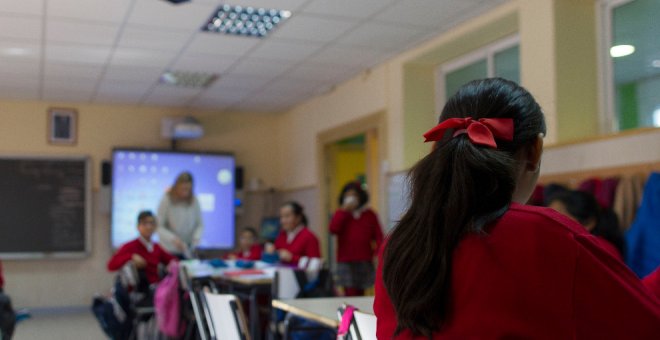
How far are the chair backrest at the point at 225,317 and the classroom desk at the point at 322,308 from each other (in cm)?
22

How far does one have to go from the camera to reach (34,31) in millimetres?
6176

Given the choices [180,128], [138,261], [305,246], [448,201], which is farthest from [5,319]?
[180,128]

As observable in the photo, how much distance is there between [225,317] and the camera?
2.81 meters

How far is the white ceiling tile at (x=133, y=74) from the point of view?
7645mm

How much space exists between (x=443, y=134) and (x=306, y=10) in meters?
4.68

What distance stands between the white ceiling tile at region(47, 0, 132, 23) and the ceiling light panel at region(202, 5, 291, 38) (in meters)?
0.72

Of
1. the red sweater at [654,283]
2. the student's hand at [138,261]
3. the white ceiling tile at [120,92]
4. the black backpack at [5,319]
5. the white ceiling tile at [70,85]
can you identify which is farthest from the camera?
the white ceiling tile at [120,92]

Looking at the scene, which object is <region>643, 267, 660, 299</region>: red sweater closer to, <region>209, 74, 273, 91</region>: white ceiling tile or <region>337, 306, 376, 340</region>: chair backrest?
<region>337, 306, 376, 340</region>: chair backrest

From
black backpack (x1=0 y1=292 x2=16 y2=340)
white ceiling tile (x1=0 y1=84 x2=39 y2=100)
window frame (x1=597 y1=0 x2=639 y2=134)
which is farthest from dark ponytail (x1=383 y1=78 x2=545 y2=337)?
white ceiling tile (x1=0 y1=84 x2=39 y2=100)

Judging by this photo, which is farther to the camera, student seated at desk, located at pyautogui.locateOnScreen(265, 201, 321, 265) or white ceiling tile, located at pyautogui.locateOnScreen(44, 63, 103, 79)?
white ceiling tile, located at pyautogui.locateOnScreen(44, 63, 103, 79)

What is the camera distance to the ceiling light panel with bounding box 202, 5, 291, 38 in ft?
19.1

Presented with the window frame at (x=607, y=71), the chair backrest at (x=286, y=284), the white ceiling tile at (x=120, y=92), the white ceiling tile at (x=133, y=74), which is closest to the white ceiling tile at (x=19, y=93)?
the white ceiling tile at (x=120, y=92)

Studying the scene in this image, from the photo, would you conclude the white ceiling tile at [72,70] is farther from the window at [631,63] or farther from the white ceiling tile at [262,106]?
the window at [631,63]

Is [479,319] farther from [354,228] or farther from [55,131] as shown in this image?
[55,131]
